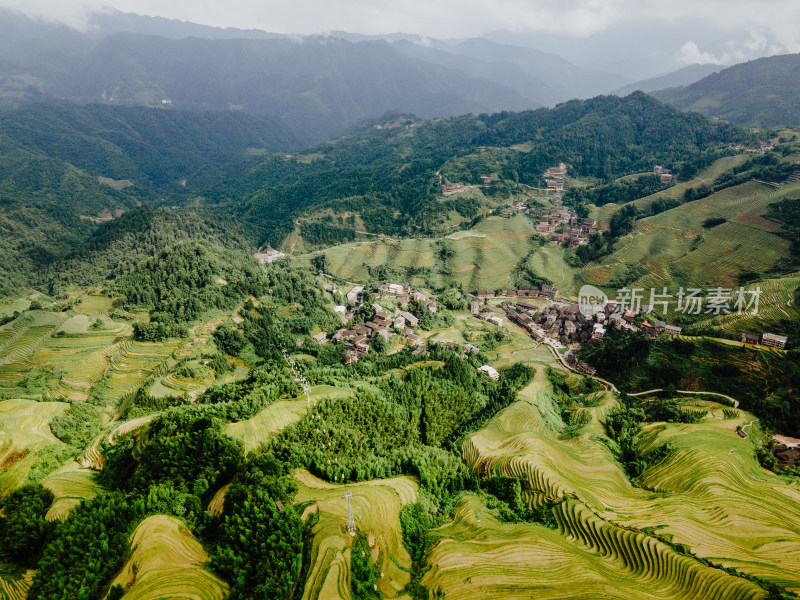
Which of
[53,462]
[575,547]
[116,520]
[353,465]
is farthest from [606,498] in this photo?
[53,462]

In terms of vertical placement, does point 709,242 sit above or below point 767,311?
above

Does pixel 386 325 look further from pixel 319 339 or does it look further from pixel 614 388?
pixel 614 388

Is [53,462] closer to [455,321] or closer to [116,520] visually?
[116,520]

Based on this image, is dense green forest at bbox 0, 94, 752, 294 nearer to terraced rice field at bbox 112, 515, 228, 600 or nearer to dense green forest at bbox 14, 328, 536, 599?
dense green forest at bbox 14, 328, 536, 599

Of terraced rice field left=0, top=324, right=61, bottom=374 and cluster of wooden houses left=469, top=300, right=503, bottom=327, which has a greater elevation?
terraced rice field left=0, top=324, right=61, bottom=374

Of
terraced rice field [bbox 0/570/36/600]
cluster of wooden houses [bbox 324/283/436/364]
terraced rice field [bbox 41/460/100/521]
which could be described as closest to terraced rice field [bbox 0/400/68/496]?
terraced rice field [bbox 41/460/100/521]

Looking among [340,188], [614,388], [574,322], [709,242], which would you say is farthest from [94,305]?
[709,242]

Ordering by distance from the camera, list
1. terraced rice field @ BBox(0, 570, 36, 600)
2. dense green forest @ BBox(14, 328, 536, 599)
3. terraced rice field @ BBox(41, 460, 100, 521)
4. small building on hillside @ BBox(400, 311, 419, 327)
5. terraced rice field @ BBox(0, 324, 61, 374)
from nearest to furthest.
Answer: dense green forest @ BBox(14, 328, 536, 599), terraced rice field @ BBox(0, 570, 36, 600), terraced rice field @ BBox(41, 460, 100, 521), terraced rice field @ BBox(0, 324, 61, 374), small building on hillside @ BBox(400, 311, 419, 327)
